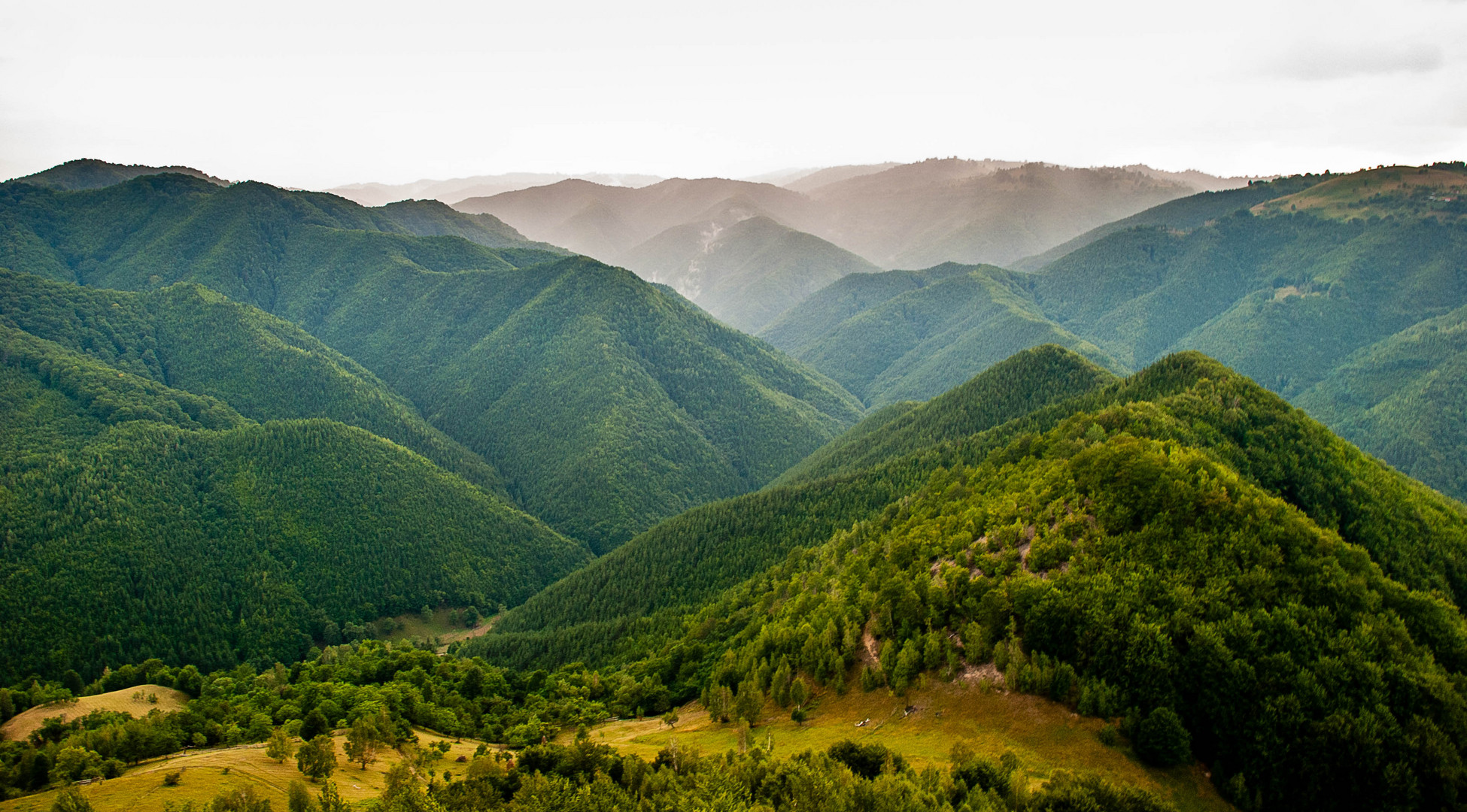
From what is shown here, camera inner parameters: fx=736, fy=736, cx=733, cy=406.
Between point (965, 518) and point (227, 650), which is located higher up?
point (965, 518)

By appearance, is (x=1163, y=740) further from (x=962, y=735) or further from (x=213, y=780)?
(x=213, y=780)

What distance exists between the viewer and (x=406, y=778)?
63312 millimetres

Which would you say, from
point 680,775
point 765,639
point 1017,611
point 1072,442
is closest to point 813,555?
point 765,639

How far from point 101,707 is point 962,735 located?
108511mm

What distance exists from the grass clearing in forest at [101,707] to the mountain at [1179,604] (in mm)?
68899

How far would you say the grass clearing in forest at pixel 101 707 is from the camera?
89.5m

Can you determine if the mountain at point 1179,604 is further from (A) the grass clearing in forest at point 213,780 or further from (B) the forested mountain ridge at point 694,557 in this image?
(A) the grass clearing in forest at point 213,780

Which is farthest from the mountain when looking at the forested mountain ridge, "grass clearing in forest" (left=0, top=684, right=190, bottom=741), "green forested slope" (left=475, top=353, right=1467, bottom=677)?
"grass clearing in forest" (left=0, top=684, right=190, bottom=741)

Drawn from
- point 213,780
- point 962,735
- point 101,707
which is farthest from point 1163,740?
point 101,707

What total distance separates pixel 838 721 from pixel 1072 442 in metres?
52.9

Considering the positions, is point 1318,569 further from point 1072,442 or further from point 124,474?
point 124,474

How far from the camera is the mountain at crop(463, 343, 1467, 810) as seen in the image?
192ft

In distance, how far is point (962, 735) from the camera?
219 feet

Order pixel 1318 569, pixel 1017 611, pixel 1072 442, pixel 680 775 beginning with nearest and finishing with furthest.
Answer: pixel 680 775 → pixel 1318 569 → pixel 1017 611 → pixel 1072 442
